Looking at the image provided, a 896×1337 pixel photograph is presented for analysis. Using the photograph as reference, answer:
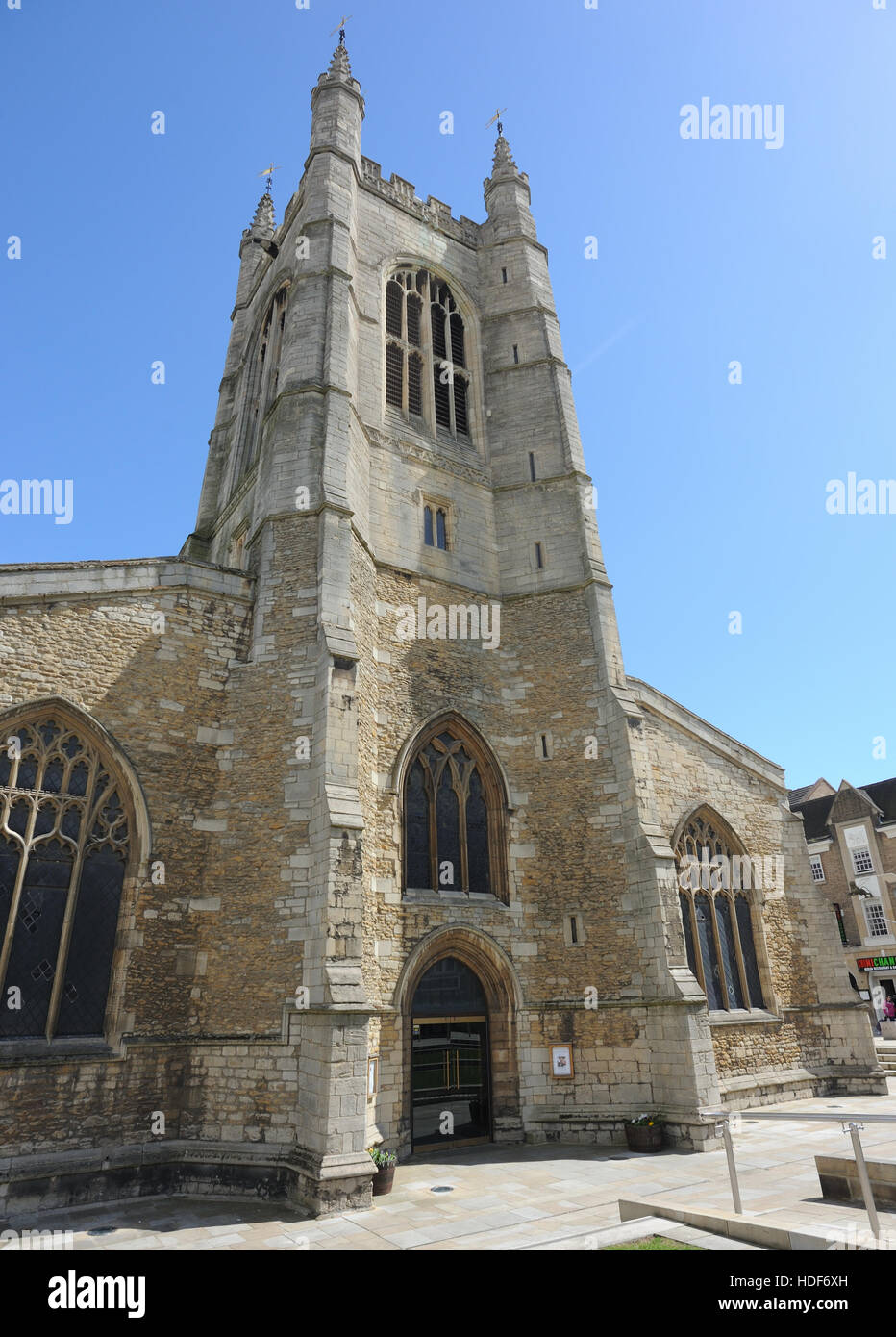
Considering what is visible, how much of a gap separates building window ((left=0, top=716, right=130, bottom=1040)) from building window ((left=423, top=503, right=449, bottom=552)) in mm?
8646

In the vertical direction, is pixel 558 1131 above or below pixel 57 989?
below

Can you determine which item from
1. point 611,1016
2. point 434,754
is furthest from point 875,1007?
point 434,754

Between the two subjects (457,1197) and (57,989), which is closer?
(457,1197)

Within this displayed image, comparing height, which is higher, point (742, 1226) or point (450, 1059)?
point (450, 1059)

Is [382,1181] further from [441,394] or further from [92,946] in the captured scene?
[441,394]

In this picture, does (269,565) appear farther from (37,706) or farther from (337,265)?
(337,265)

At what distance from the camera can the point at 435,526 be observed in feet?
56.5

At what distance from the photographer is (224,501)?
1992 cm

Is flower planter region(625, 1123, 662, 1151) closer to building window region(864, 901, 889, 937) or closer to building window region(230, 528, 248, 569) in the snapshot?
building window region(230, 528, 248, 569)

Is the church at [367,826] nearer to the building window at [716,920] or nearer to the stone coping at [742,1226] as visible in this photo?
the building window at [716,920]

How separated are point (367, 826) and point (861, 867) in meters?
32.8

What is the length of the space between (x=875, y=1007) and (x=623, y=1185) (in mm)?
27101

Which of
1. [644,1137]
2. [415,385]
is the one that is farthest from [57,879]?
[415,385]

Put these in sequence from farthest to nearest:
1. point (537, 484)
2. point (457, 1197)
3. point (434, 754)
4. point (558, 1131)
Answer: point (537, 484) → point (434, 754) → point (558, 1131) → point (457, 1197)
